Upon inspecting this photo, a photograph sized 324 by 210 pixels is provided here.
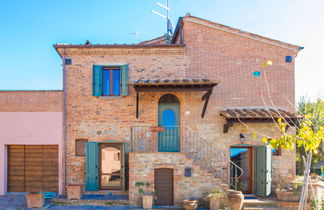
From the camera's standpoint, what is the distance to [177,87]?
9.12m

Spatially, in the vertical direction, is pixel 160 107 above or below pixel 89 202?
above

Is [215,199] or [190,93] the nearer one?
[215,199]

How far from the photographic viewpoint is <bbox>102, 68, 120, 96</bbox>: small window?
1029cm

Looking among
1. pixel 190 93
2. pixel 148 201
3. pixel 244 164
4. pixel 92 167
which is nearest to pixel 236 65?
pixel 190 93

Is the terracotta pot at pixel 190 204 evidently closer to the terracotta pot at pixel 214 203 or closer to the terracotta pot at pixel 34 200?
the terracotta pot at pixel 214 203

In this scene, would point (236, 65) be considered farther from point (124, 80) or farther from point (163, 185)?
point (163, 185)

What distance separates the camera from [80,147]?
10141 mm

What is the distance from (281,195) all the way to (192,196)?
11.0 feet

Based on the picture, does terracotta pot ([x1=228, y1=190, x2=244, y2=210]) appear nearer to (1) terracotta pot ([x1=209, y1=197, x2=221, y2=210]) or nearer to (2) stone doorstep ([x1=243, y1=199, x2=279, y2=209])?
(1) terracotta pot ([x1=209, y1=197, x2=221, y2=210])

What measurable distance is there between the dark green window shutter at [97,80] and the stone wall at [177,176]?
133 inches

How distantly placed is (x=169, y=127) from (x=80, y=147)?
3.95 metres

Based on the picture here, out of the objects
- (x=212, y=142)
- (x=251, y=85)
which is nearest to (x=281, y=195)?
(x=212, y=142)

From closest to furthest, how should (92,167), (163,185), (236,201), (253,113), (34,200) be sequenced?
(236,201) → (34,200) → (163,185) → (253,113) → (92,167)

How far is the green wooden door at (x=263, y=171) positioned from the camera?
30.5ft
